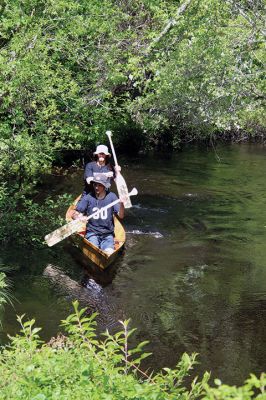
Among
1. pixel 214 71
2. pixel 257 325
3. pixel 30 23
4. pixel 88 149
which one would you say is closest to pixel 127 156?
pixel 88 149

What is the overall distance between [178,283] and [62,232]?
84.0 inches

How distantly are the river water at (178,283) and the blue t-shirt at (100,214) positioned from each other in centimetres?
69

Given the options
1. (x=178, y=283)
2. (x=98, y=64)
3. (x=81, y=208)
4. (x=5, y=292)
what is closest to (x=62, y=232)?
(x=81, y=208)

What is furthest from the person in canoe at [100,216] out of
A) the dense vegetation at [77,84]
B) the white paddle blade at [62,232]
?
the dense vegetation at [77,84]

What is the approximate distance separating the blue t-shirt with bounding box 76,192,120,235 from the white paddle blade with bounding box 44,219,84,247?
36 centimetres

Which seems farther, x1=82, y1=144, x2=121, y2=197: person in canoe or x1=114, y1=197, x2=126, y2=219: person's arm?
x1=82, y1=144, x2=121, y2=197: person in canoe

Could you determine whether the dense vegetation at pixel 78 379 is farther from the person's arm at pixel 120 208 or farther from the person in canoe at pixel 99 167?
the person in canoe at pixel 99 167

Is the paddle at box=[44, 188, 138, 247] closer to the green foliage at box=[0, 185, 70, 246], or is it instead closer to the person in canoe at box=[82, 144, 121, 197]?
the green foliage at box=[0, 185, 70, 246]

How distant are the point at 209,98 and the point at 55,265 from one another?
Answer: 5319 millimetres

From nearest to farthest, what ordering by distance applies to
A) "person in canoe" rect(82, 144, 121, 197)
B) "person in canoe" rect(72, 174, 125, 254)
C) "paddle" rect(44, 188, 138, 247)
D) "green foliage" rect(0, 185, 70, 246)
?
"paddle" rect(44, 188, 138, 247)
"green foliage" rect(0, 185, 70, 246)
"person in canoe" rect(72, 174, 125, 254)
"person in canoe" rect(82, 144, 121, 197)

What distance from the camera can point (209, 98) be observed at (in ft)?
43.3

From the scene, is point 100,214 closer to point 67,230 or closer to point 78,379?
point 67,230

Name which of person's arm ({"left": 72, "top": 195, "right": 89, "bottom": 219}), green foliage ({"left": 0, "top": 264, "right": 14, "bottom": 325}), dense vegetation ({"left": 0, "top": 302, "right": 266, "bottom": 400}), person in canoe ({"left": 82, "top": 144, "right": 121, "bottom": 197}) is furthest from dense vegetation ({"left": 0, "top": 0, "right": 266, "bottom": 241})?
dense vegetation ({"left": 0, "top": 302, "right": 266, "bottom": 400})

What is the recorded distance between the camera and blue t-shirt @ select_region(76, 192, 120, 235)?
413 inches
